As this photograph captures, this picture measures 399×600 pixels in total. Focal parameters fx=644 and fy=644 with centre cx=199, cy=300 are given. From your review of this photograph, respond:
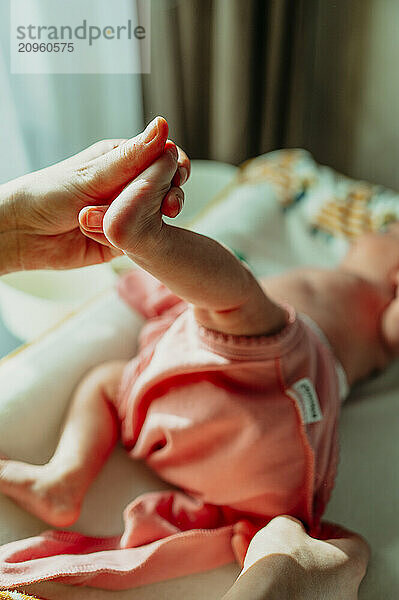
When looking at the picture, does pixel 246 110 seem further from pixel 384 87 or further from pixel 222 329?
pixel 222 329

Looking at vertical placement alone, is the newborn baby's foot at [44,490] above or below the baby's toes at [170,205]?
below

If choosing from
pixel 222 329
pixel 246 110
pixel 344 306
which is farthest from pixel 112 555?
pixel 246 110

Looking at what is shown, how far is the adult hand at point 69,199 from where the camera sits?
1.98 ft

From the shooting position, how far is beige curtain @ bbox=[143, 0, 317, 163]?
1182mm

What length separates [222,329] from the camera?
0.75 metres

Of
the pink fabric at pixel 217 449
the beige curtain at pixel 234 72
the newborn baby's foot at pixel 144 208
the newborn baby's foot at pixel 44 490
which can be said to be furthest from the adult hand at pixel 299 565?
the beige curtain at pixel 234 72

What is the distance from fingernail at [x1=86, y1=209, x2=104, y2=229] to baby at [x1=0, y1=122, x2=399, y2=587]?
6cm

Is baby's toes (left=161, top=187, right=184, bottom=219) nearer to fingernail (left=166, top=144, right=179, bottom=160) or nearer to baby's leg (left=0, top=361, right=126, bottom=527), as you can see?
fingernail (left=166, top=144, right=179, bottom=160)

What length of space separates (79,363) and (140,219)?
0.37 metres

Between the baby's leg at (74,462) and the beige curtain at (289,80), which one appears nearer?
the baby's leg at (74,462)

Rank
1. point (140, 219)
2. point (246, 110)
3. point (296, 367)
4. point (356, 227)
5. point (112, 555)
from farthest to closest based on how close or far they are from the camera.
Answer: point (246, 110) → point (356, 227) → point (296, 367) → point (112, 555) → point (140, 219)

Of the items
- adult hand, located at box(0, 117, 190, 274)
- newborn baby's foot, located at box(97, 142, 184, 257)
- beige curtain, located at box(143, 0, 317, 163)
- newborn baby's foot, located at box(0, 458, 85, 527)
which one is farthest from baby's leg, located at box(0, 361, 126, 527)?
beige curtain, located at box(143, 0, 317, 163)

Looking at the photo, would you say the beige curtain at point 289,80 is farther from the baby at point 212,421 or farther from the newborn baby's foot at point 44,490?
the newborn baby's foot at point 44,490

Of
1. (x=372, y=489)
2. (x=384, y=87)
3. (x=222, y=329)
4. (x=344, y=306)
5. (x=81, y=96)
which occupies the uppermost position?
(x=81, y=96)
